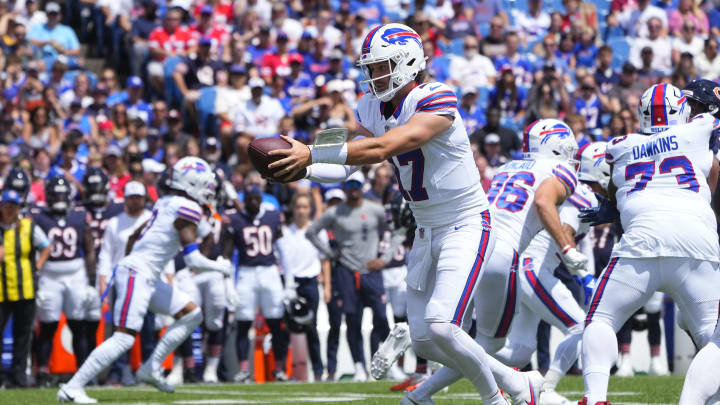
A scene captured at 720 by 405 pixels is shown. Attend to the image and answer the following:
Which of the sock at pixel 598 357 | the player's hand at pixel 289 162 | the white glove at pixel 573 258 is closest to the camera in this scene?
the player's hand at pixel 289 162

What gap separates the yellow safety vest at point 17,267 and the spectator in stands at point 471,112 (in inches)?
221

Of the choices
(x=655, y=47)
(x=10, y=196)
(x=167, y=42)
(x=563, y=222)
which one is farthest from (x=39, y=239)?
(x=655, y=47)

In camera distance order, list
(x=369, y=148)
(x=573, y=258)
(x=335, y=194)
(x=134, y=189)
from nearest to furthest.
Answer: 1. (x=369, y=148)
2. (x=573, y=258)
3. (x=134, y=189)
4. (x=335, y=194)

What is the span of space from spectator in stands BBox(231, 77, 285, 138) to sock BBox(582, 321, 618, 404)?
8.63 metres

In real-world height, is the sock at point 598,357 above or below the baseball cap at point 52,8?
below

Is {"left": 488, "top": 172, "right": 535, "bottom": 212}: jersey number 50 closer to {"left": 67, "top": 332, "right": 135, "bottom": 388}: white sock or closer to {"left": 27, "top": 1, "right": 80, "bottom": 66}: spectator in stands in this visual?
{"left": 67, "top": 332, "right": 135, "bottom": 388}: white sock

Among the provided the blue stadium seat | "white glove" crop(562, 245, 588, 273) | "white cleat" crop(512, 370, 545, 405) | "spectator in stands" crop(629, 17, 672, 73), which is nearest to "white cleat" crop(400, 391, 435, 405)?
"white cleat" crop(512, 370, 545, 405)

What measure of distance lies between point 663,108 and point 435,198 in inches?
48.2

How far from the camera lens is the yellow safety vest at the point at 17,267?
10336 millimetres

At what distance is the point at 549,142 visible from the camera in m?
7.38

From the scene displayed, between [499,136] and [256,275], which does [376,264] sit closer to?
[256,275]

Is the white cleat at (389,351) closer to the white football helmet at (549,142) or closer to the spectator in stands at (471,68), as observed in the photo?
the white football helmet at (549,142)

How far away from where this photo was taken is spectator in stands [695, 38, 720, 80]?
15.6 m

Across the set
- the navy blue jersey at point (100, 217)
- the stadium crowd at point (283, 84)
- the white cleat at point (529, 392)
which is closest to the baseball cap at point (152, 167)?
the stadium crowd at point (283, 84)
